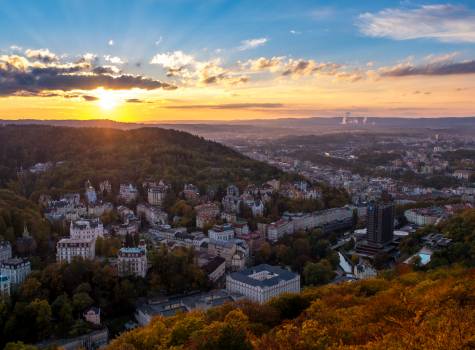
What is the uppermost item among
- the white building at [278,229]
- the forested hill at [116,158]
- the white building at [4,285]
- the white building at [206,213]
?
the forested hill at [116,158]

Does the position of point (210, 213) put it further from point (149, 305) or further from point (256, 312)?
point (256, 312)

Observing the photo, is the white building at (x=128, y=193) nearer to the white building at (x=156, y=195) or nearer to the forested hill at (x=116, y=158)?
A: the white building at (x=156, y=195)

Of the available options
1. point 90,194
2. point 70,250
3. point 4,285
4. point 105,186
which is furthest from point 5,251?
point 105,186

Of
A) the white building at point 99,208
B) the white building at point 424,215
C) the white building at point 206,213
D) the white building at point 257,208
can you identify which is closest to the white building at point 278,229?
the white building at point 257,208

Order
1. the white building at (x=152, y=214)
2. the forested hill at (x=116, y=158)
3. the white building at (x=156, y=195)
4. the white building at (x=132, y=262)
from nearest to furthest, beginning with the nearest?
the white building at (x=132, y=262)
the white building at (x=152, y=214)
the white building at (x=156, y=195)
the forested hill at (x=116, y=158)

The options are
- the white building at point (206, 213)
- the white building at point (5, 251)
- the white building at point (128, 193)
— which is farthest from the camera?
the white building at point (128, 193)

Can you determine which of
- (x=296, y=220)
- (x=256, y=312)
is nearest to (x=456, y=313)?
(x=256, y=312)

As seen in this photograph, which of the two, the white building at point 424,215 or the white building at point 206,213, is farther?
the white building at point 424,215
